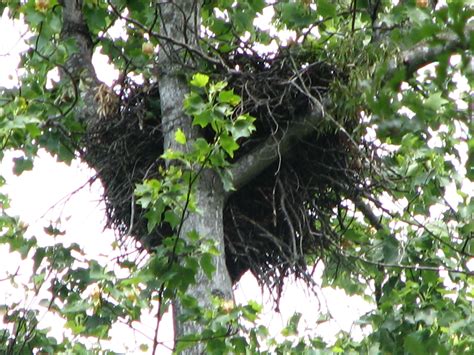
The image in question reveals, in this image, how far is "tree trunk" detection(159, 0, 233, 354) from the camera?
3852mm

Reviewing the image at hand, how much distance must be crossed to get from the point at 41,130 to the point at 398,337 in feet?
5.87

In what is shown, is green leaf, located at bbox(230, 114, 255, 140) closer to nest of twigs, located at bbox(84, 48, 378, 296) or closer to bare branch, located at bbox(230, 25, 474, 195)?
bare branch, located at bbox(230, 25, 474, 195)

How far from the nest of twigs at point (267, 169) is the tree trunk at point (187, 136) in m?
0.16

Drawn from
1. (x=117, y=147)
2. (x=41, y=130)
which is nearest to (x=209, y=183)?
(x=117, y=147)

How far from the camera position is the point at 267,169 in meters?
4.55

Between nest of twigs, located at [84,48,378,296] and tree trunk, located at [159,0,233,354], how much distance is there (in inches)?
6.1

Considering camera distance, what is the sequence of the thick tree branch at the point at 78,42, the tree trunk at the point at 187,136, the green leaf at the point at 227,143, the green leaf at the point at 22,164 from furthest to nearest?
the green leaf at the point at 22,164, the thick tree branch at the point at 78,42, the tree trunk at the point at 187,136, the green leaf at the point at 227,143

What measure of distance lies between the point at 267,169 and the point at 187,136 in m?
0.52

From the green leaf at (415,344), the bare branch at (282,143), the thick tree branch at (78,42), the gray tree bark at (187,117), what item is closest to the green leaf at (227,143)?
the gray tree bark at (187,117)

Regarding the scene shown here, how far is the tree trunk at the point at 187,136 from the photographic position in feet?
12.6

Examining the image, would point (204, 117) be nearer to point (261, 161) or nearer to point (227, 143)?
point (227, 143)

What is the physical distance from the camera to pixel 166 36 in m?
4.30

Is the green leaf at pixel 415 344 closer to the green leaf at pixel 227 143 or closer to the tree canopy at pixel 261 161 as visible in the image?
the tree canopy at pixel 261 161

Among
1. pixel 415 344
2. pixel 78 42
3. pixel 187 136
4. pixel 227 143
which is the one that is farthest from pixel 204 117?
pixel 78 42
